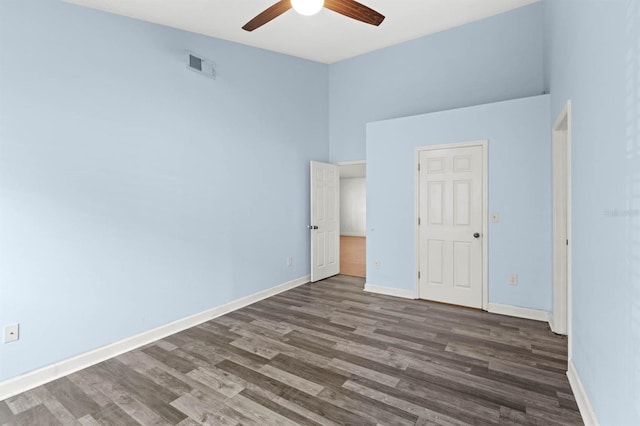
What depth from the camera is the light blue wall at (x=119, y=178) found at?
8.20 feet

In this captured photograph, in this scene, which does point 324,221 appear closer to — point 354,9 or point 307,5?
point 354,9

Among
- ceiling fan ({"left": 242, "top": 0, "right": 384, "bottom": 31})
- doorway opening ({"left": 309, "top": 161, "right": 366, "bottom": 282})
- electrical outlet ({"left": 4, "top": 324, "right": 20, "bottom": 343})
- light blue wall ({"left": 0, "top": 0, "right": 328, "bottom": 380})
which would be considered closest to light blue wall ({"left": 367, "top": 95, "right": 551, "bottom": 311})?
doorway opening ({"left": 309, "top": 161, "right": 366, "bottom": 282})

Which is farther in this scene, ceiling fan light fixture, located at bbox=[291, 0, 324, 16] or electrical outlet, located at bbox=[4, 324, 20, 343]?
electrical outlet, located at bbox=[4, 324, 20, 343]

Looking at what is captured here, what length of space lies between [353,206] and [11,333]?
31.0 feet

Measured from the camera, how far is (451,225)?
427 cm

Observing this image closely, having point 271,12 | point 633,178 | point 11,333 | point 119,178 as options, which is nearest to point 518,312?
point 633,178

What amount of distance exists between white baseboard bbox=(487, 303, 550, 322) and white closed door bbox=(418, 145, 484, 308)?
6.8 inches

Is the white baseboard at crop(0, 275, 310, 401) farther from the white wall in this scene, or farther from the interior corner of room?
the white wall

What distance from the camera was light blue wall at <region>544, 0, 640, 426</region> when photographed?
1.31m

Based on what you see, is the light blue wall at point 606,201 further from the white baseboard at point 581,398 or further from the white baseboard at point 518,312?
the white baseboard at point 518,312

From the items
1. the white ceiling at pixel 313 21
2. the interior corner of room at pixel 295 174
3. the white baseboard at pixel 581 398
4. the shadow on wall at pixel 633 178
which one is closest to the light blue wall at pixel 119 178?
the interior corner of room at pixel 295 174

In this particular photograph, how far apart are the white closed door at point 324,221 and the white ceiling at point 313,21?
1851 mm

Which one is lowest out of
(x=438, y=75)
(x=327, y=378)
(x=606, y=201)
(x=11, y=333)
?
(x=327, y=378)

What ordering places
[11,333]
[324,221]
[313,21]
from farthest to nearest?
[324,221], [313,21], [11,333]
